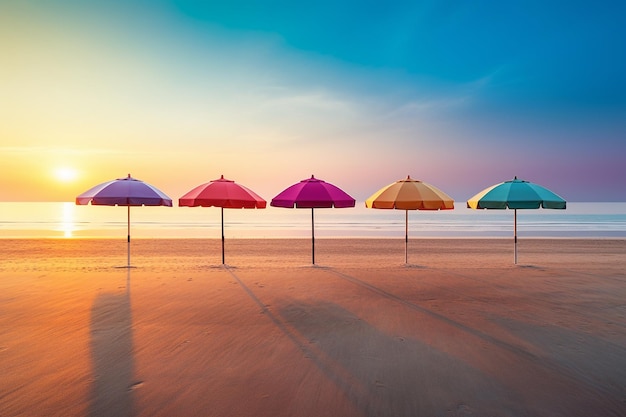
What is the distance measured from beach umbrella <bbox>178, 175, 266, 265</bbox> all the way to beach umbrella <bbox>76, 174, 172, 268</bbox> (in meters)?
0.94

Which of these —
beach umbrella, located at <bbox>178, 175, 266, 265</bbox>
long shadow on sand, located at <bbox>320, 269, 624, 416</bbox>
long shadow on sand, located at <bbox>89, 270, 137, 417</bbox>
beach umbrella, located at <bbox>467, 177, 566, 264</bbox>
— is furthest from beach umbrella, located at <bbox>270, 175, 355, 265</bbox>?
long shadow on sand, located at <bbox>320, 269, 624, 416</bbox>

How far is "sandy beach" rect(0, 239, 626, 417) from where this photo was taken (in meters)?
3.87

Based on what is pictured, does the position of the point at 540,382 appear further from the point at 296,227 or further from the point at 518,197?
the point at 296,227

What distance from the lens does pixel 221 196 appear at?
38.7ft

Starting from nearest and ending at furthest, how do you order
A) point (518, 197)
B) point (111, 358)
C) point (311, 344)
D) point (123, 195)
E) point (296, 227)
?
point (111, 358) < point (311, 344) < point (123, 195) < point (518, 197) < point (296, 227)

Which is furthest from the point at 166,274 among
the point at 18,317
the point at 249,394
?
the point at 249,394

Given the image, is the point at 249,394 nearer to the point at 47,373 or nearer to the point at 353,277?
the point at 47,373

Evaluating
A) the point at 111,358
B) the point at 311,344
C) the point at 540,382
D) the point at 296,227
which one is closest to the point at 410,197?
the point at 311,344

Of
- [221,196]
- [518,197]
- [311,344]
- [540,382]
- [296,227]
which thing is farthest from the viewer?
[296,227]

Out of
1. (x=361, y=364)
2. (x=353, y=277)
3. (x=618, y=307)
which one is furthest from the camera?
(x=353, y=277)

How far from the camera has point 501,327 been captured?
247 inches

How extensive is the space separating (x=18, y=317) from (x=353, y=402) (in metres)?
6.47

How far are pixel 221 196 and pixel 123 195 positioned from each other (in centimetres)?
302

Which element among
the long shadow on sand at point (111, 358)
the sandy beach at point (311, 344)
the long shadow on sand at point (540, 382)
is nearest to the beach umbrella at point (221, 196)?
the sandy beach at point (311, 344)
